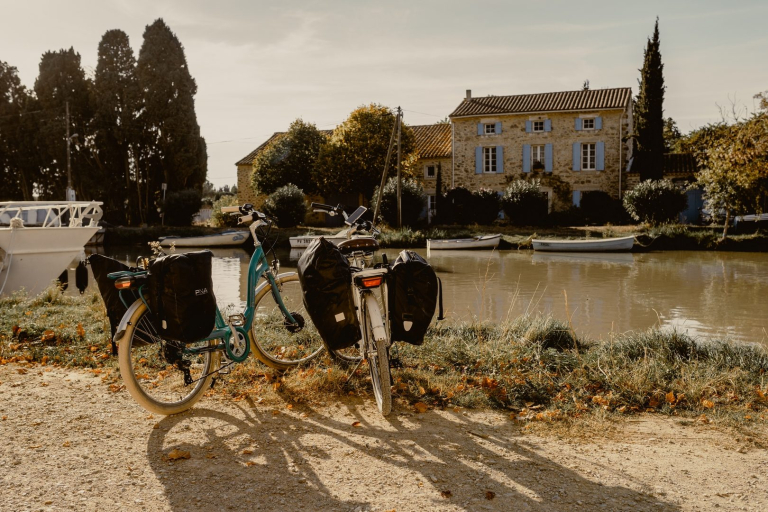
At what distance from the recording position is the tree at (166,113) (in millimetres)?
33875

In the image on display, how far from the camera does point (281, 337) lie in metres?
5.50

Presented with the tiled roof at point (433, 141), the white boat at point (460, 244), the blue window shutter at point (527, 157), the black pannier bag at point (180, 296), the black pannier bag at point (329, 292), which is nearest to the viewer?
the black pannier bag at point (180, 296)

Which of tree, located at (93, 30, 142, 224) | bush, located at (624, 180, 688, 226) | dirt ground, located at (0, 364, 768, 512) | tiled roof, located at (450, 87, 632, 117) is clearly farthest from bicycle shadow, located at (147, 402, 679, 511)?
tree, located at (93, 30, 142, 224)

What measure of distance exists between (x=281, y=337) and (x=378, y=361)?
6.77 feet

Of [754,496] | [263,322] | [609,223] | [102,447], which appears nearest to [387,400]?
[102,447]

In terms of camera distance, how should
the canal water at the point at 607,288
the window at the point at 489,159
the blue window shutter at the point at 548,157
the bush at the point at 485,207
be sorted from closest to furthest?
the canal water at the point at 607,288 → the bush at the point at 485,207 → the blue window shutter at the point at 548,157 → the window at the point at 489,159

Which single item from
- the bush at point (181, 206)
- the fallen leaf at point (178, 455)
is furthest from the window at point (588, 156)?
the fallen leaf at point (178, 455)

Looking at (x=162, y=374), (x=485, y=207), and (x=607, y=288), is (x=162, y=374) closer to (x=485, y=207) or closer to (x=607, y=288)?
(x=607, y=288)

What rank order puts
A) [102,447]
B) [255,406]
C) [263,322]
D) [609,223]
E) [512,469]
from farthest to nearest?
1. [609,223]
2. [263,322]
3. [255,406]
4. [102,447]
5. [512,469]

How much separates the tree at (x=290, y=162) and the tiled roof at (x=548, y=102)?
28.3 feet

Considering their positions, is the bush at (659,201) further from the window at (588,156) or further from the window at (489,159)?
the window at (489,159)

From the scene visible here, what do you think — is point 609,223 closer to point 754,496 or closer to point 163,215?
point 163,215

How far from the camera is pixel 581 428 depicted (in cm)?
348

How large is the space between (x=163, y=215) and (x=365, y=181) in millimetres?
10899
